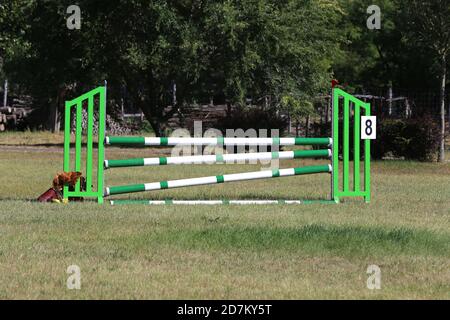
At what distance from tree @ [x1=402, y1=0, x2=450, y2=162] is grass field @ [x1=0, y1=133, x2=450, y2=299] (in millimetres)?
13398

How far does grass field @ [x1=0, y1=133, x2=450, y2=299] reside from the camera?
8.22 metres

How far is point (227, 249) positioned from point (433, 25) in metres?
20.7

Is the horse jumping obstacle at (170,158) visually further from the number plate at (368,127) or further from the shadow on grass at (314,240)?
the shadow on grass at (314,240)

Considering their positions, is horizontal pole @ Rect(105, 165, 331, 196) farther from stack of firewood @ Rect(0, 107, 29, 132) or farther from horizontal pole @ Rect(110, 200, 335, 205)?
stack of firewood @ Rect(0, 107, 29, 132)

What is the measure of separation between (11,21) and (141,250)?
3276 centimetres

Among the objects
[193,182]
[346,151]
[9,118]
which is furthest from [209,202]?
[9,118]

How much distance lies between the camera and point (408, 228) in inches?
472

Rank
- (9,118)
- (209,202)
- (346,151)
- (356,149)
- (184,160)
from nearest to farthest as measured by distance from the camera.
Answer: (184,160), (209,202), (346,151), (356,149), (9,118)

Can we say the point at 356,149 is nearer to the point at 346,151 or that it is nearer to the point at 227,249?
the point at 346,151

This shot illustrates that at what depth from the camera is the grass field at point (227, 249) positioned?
27.0ft

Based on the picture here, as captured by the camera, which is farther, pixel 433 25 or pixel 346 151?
pixel 433 25

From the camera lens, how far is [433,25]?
1161 inches

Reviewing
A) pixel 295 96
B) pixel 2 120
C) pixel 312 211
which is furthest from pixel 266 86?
pixel 312 211

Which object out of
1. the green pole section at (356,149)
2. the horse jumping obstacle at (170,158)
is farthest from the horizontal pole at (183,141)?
the green pole section at (356,149)
